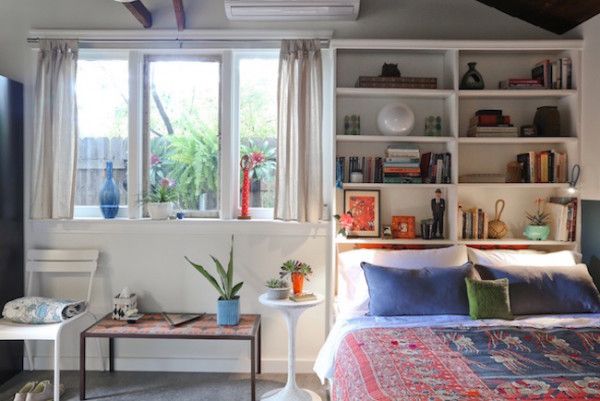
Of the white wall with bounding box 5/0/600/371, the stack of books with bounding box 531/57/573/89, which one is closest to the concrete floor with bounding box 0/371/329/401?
the white wall with bounding box 5/0/600/371

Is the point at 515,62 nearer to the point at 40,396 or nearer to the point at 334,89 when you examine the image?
the point at 334,89

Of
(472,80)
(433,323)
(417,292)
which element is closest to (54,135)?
(417,292)

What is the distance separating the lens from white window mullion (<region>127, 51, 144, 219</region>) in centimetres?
355

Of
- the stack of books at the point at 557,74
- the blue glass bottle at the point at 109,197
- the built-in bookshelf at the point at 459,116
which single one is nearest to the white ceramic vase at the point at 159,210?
the blue glass bottle at the point at 109,197

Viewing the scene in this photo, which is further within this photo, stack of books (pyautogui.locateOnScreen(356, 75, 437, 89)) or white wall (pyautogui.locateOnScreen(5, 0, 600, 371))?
white wall (pyautogui.locateOnScreen(5, 0, 600, 371))

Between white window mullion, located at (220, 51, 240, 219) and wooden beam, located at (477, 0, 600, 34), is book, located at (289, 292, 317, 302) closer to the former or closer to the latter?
white window mullion, located at (220, 51, 240, 219)

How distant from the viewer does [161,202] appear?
11.5ft

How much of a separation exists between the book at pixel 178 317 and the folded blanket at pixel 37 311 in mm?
600

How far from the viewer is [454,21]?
3500 mm

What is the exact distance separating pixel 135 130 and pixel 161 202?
22.6 inches

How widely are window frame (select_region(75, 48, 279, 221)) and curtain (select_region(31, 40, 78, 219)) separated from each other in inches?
8.2

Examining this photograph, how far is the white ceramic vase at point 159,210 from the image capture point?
11.4 feet

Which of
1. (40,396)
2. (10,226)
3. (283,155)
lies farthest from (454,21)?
(40,396)

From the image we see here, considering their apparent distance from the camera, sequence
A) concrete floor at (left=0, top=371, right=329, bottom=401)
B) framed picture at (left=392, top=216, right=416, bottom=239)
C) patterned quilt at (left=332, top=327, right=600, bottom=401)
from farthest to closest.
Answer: framed picture at (left=392, top=216, right=416, bottom=239), concrete floor at (left=0, top=371, right=329, bottom=401), patterned quilt at (left=332, top=327, right=600, bottom=401)
